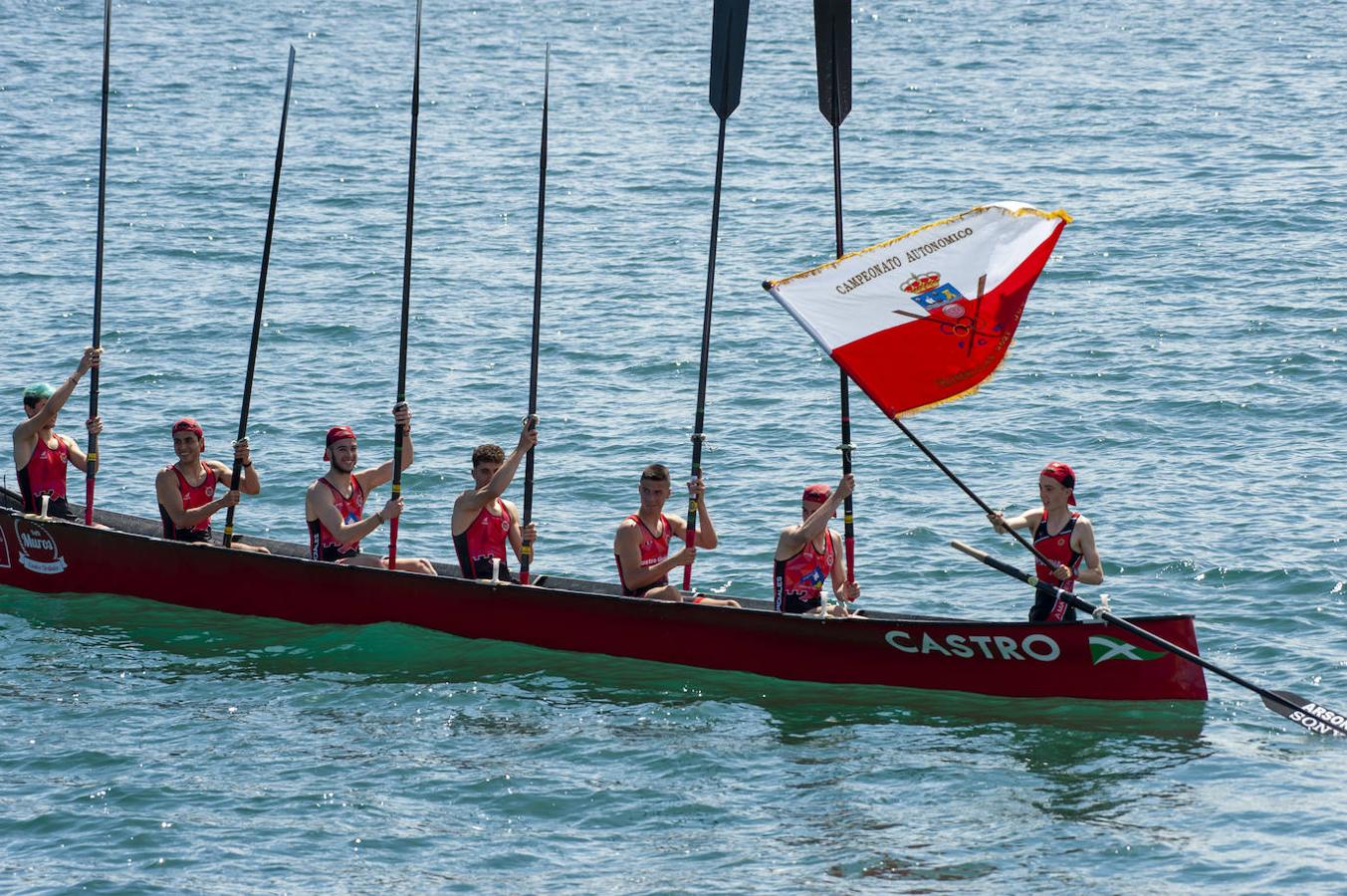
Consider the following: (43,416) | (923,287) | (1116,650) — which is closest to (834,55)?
(923,287)

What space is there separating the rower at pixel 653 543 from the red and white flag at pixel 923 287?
1787mm

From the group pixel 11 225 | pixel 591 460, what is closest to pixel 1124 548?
pixel 591 460

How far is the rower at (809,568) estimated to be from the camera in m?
13.7

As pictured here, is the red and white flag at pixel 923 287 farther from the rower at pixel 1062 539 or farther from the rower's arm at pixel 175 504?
the rower's arm at pixel 175 504

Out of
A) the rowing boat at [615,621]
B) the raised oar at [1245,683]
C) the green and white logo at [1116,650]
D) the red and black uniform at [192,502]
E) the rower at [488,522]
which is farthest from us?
the red and black uniform at [192,502]

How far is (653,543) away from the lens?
1434 cm

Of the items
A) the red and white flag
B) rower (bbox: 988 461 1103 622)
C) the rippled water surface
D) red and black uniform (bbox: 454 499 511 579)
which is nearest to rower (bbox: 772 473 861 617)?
the rippled water surface

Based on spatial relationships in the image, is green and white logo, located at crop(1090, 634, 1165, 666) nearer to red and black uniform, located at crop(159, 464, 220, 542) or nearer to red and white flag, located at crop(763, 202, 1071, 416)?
red and white flag, located at crop(763, 202, 1071, 416)

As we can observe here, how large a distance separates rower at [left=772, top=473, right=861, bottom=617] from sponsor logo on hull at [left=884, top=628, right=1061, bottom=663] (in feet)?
1.88

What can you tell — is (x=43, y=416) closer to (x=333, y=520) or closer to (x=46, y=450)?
(x=46, y=450)

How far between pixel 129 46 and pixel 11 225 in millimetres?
12023

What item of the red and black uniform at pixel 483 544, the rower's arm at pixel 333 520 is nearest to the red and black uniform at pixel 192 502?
the rower's arm at pixel 333 520

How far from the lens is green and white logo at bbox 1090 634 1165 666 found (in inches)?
514

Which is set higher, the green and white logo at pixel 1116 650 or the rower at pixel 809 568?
the rower at pixel 809 568
